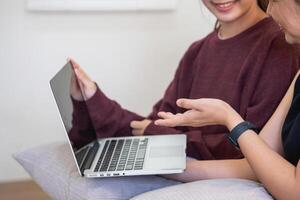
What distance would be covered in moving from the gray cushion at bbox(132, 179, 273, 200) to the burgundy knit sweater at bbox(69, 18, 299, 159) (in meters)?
0.25

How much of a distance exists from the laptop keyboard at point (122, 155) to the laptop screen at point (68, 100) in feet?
0.19

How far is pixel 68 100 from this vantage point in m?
1.15

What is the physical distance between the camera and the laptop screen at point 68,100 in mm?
1047

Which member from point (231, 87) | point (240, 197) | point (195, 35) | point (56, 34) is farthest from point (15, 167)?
point (240, 197)

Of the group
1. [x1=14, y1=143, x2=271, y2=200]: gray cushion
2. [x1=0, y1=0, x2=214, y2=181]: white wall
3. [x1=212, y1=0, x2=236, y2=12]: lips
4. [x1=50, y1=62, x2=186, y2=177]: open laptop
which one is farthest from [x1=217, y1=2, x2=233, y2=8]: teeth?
[x1=0, y1=0, x2=214, y2=181]: white wall

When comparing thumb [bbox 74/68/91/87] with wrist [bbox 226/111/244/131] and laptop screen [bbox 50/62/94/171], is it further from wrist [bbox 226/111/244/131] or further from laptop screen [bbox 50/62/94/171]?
wrist [bbox 226/111/244/131]

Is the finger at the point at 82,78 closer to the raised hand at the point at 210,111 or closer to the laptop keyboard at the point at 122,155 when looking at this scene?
the laptop keyboard at the point at 122,155

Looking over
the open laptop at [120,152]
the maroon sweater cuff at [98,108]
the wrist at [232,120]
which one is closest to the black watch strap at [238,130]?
the wrist at [232,120]

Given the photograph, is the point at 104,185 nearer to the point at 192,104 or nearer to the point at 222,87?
the point at 192,104

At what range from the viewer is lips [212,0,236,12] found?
1189 mm

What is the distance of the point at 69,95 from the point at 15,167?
0.77 metres

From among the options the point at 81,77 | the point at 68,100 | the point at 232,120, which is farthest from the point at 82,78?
the point at 232,120

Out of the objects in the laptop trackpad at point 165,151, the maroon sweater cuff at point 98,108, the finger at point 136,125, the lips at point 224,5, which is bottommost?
the laptop trackpad at point 165,151

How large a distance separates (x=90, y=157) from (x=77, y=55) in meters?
0.72
